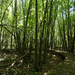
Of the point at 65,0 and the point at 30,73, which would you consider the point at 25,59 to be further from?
the point at 65,0

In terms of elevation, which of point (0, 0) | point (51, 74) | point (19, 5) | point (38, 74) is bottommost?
point (38, 74)

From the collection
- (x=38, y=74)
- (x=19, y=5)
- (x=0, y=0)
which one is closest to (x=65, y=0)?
(x=19, y=5)

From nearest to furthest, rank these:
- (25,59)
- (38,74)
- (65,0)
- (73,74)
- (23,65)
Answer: (73,74) → (38,74) → (23,65) → (25,59) → (65,0)

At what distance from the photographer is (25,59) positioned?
5.57m

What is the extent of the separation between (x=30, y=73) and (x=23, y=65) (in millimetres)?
895

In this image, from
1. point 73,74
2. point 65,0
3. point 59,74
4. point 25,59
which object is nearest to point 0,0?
point 25,59

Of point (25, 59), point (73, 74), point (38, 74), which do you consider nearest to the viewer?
point (73, 74)

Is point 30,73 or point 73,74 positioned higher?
point 73,74

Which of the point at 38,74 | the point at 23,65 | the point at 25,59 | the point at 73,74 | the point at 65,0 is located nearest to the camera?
the point at 73,74

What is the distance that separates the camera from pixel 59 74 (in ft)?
10.7

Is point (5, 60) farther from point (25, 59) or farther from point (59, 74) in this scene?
point (59, 74)

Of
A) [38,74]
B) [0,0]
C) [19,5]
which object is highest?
[19,5]

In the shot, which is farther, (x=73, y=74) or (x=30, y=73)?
(x=30, y=73)

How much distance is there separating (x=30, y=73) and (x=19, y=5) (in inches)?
272
